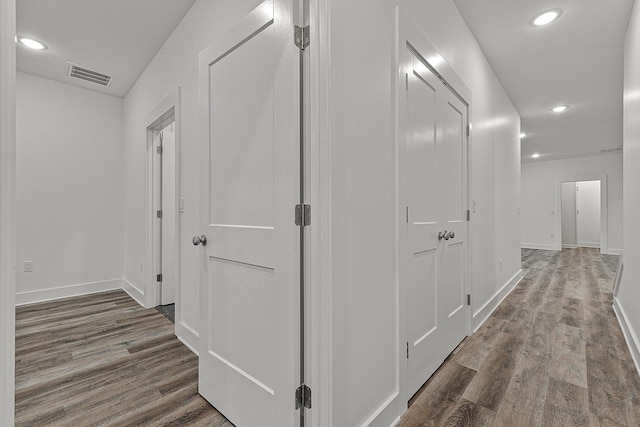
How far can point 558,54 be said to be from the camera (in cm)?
292

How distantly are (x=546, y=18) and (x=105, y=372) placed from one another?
13.6 ft

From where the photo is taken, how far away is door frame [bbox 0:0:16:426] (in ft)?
2.27

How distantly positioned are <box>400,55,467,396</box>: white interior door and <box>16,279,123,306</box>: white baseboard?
3890 mm

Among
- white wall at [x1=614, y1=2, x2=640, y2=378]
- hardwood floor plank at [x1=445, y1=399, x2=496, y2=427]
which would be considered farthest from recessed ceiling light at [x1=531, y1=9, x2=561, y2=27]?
hardwood floor plank at [x1=445, y1=399, x2=496, y2=427]

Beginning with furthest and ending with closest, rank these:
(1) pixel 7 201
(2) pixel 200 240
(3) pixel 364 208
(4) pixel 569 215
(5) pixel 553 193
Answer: (4) pixel 569 215 → (5) pixel 553 193 → (2) pixel 200 240 → (3) pixel 364 208 → (1) pixel 7 201

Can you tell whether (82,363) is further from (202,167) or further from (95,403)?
(202,167)

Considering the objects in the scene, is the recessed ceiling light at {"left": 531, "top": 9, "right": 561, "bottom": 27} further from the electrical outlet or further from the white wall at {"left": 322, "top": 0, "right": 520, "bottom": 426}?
the electrical outlet

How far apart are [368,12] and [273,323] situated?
1424mm

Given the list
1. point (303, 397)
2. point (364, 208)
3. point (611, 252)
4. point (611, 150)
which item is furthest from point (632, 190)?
point (611, 252)

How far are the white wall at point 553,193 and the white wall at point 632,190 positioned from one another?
646 centimetres

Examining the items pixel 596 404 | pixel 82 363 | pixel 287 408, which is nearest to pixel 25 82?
pixel 82 363

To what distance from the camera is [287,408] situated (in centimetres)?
119

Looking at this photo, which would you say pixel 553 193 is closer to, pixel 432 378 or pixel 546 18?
pixel 546 18

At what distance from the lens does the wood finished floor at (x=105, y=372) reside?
59.7 inches
